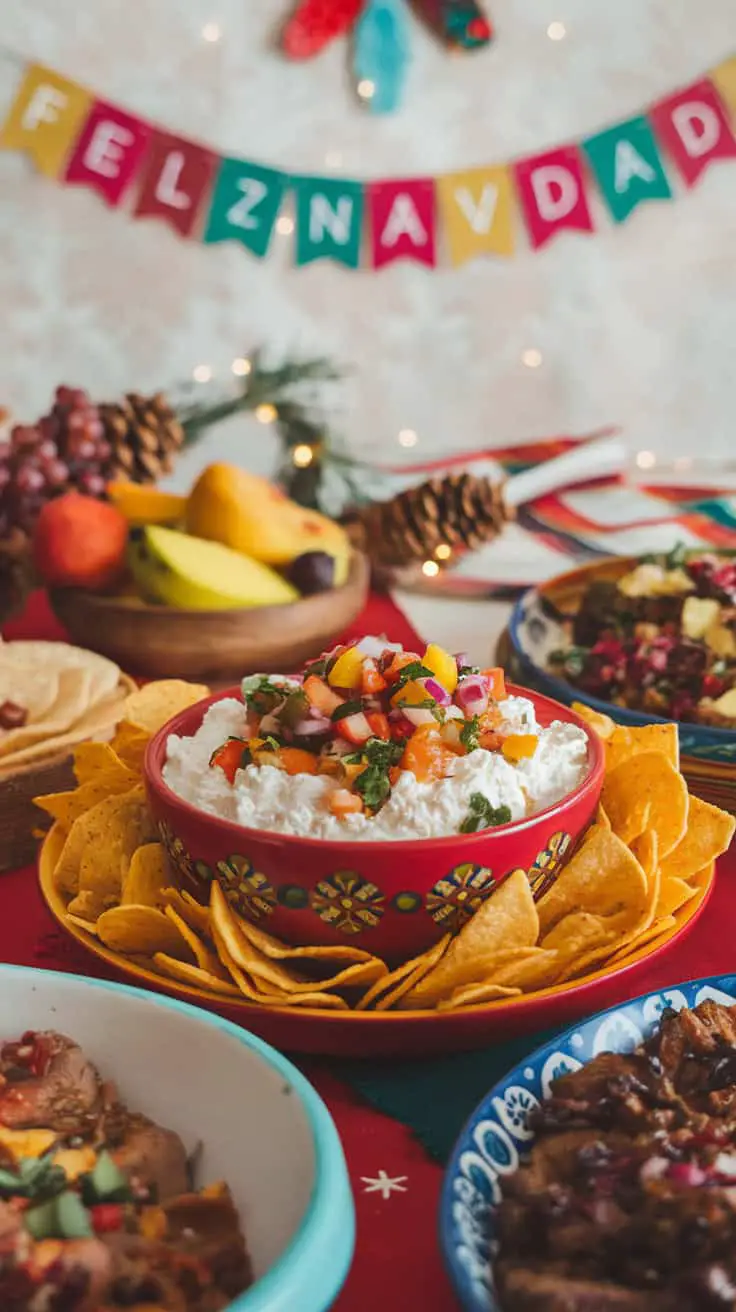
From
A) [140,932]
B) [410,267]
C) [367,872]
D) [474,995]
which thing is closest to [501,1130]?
[474,995]

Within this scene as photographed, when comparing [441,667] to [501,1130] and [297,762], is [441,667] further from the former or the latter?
[501,1130]

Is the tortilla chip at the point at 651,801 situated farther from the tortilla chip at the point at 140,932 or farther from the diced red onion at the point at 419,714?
the tortilla chip at the point at 140,932

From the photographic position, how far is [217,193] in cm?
388

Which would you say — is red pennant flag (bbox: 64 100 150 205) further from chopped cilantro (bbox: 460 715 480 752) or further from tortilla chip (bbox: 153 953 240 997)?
tortilla chip (bbox: 153 953 240 997)

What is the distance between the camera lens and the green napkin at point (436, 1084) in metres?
1.16

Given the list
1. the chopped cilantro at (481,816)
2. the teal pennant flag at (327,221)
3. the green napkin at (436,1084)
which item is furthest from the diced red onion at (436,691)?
the teal pennant flag at (327,221)

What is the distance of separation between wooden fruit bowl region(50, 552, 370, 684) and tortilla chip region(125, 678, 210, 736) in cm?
42

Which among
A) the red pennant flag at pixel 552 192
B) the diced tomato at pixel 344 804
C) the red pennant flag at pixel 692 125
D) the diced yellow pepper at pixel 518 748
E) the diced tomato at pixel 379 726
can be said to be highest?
the red pennant flag at pixel 692 125

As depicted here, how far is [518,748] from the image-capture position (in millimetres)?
1341

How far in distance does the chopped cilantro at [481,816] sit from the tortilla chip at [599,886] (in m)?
0.11

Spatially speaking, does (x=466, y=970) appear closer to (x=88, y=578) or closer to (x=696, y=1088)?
(x=696, y=1088)

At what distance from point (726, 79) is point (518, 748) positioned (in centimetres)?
328

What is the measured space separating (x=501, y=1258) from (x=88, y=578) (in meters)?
1.68

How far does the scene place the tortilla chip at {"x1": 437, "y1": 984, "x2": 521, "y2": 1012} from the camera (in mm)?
1147
